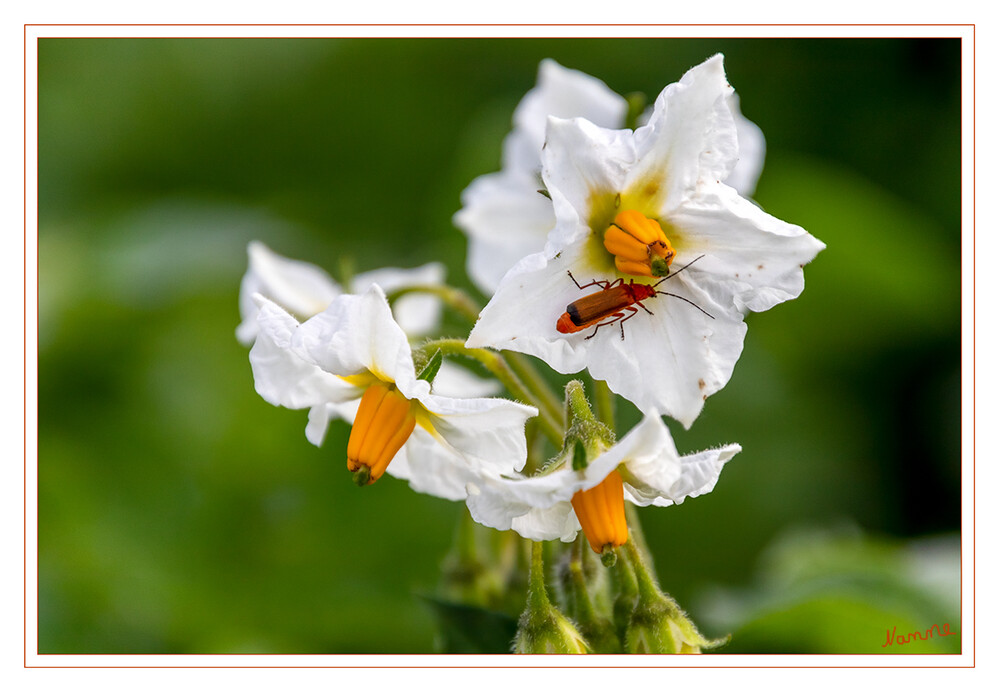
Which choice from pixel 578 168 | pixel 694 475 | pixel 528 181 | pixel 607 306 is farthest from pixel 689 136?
pixel 528 181

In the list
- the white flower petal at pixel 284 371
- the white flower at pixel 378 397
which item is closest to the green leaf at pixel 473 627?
the white flower at pixel 378 397

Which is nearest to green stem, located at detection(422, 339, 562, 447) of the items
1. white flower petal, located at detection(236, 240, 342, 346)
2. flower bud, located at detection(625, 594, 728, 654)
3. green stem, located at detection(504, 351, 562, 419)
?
green stem, located at detection(504, 351, 562, 419)

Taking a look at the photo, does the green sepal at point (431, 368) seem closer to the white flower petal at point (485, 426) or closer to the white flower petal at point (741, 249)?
the white flower petal at point (485, 426)

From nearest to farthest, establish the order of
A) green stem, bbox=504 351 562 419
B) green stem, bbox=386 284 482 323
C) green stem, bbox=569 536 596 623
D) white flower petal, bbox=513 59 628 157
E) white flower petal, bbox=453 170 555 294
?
green stem, bbox=569 536 596 623
green stem, bbox=504 351 562 419
green stem, bbox=386 284 482 323
white flower petal, bbox=453 170 555 294
white flower petal, bbox=513 59 628 157

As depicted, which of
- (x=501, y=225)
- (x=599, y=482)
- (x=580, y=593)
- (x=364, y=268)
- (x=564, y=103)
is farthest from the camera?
(x=364, y=268)

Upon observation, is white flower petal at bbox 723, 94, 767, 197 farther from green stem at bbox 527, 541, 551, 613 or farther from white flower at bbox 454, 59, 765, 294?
green stem at bbox 527, 541, 551, 613

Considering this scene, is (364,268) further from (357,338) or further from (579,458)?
(579,458)
